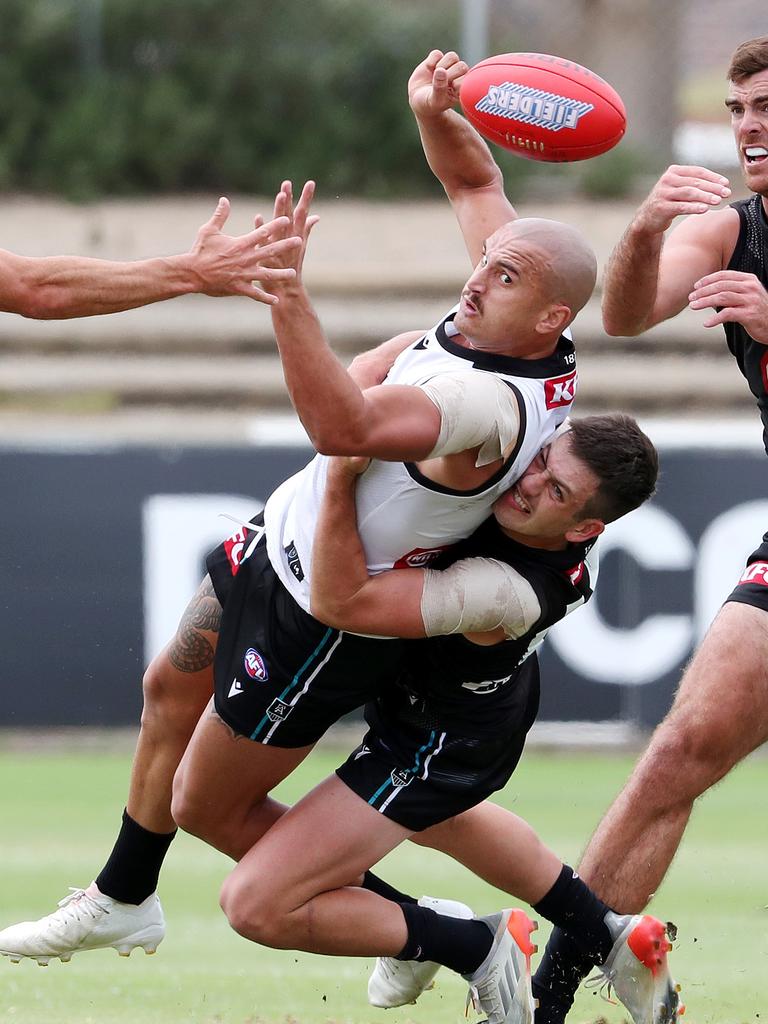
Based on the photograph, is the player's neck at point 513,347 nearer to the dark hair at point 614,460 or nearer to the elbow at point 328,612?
the dark hair at point 614,460

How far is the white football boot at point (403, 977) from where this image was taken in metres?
5.45

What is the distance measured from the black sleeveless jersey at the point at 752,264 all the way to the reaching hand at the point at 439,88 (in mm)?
1152

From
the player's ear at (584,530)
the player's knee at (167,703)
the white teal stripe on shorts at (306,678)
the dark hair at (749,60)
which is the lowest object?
the player's knee at (167,703)

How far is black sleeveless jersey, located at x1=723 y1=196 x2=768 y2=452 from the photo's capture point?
5.68 m

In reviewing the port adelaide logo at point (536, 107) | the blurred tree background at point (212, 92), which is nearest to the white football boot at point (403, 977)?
the port adelaide logo at point (536, 107)

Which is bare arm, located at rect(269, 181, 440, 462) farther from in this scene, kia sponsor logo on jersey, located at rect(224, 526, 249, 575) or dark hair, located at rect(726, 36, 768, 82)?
dark hair, located at rect(726, 36, 768, 82)

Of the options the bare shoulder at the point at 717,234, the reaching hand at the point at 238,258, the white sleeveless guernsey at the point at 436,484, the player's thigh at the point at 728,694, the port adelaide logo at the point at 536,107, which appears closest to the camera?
the reaching hand at the point at 238,258

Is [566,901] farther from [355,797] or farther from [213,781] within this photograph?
[213,781]

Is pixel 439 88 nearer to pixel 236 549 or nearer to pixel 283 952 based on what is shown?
pixel 236 549

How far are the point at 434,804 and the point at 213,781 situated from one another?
24.9 inches

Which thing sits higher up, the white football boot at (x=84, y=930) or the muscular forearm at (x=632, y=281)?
the muscular forearm at (x=632, y=281)

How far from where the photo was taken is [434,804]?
5.04m

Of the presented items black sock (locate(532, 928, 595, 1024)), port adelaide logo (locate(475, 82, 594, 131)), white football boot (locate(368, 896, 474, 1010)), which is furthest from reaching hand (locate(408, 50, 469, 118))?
black sock (locate(532, 928, 595, 1024))

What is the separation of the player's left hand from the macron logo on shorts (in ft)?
2.51
